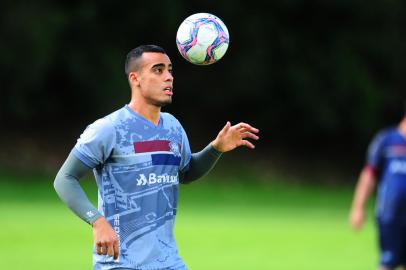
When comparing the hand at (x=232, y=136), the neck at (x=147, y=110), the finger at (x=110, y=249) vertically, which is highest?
the neck at (x=147, y=110)

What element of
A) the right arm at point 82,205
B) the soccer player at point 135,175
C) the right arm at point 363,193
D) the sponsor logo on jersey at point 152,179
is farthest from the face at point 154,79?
the right arm at point 363,193

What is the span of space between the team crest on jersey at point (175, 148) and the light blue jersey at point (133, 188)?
0.30 feet

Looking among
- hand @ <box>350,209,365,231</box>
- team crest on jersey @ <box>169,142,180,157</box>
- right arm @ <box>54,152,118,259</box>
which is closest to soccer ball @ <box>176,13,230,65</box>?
team crest on jersey @ <box>169,142,180,157</box>

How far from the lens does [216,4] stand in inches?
1167

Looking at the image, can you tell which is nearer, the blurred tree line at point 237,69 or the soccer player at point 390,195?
the soccer player at point 390,195

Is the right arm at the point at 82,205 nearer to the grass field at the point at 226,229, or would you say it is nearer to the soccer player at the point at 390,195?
the soccer player at the point at 390,195

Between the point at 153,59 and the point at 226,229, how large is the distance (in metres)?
12.1

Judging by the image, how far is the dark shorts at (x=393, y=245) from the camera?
380 inches

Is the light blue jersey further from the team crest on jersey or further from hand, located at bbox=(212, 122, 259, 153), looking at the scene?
hand, located at bbox=(212, 122, 259, 153)

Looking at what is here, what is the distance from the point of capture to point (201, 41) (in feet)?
22.0

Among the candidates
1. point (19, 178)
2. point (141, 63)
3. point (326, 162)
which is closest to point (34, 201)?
point (19, 178)

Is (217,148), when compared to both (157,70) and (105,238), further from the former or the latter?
(105,238)

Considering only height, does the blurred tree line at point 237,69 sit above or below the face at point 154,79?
above

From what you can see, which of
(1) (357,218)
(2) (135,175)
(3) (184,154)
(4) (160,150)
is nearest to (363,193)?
(1) (357,218)
